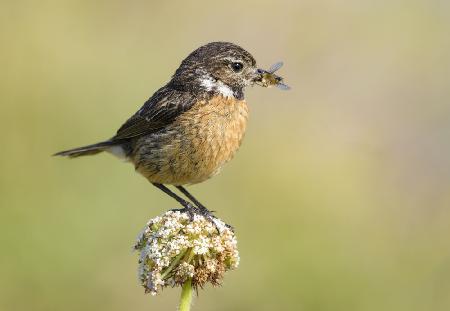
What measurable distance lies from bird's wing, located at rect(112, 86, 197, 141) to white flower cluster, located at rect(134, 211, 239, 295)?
1913 mm

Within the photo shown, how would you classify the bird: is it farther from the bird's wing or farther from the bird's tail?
the bird's tail

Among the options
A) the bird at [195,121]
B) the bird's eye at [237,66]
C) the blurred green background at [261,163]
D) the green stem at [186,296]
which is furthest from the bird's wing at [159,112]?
the green stem at [186,296]

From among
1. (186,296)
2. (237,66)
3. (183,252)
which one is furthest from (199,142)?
(186,296)

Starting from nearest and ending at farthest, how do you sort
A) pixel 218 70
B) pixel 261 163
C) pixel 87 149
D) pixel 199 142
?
pixel 199 142, pixel 218 70, pixel 87 149, pixel 261 163

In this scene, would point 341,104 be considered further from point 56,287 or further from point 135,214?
Answer: point 56,287

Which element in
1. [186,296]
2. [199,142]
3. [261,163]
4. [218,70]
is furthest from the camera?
[261,163]

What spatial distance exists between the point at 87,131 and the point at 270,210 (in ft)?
6.57

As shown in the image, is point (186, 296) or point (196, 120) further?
point (196, 120)

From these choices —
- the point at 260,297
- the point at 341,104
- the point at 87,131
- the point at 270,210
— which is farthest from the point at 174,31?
the point at 260,297

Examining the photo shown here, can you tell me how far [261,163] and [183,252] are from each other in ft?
16.6

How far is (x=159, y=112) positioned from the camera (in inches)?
257

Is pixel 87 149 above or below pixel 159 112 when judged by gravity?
below

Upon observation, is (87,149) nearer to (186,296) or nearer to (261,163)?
(261,163)

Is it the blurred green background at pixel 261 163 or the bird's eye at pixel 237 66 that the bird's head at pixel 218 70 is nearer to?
the bird's eye at pixel 237 66
